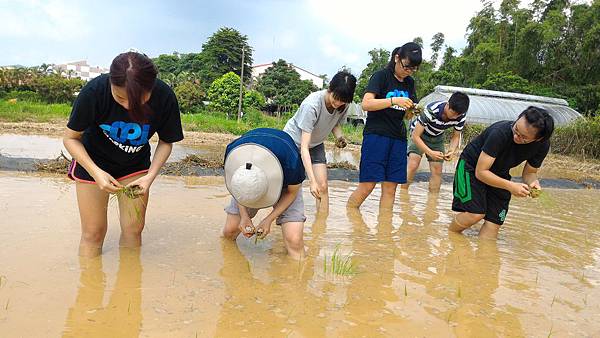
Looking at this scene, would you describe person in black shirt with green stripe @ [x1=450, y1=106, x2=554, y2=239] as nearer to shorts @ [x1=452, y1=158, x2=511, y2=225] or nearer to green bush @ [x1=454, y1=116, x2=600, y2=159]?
shorts @ [x1=452, y1=158, x2=511, y2=225]

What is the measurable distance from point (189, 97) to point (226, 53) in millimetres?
13757

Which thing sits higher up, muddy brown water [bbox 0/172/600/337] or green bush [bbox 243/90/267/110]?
green bush [bbox 243/90/267/110]

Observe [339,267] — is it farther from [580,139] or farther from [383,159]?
[580,139]

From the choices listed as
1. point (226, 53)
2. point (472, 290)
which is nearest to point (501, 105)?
point (472, 290)

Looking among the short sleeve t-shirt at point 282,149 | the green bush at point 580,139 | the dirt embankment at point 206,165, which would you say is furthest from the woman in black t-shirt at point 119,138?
the green bush at point 580,139

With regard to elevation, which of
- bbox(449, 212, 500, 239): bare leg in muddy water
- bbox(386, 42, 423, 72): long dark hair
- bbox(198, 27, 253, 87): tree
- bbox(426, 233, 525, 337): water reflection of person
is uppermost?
bbox(198, 27, 253, 87): tree

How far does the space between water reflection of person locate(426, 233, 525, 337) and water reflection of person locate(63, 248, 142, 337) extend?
1.53 m

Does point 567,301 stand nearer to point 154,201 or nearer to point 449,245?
point 449,245

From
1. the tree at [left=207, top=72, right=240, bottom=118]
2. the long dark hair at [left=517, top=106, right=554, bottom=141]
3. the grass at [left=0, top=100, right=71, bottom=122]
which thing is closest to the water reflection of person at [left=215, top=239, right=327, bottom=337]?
the long dark hair at [left=517, top=106, right=554, bottom=141]

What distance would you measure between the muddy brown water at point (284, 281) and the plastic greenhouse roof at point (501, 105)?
2018 centimetres

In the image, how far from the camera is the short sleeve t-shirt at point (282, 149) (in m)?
2.88

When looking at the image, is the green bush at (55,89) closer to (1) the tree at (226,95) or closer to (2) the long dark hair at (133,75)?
(1) the tree at (226,95)

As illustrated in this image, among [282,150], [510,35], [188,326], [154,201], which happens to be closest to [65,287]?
[188,326]

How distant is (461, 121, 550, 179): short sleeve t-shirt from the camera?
3.88 metres
